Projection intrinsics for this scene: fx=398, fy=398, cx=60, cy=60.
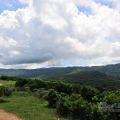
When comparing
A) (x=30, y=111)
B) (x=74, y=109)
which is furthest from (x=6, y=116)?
(x=74, y=109)

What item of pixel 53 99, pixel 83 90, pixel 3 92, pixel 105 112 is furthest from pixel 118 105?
pixel 83 90

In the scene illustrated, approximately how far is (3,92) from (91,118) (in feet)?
113

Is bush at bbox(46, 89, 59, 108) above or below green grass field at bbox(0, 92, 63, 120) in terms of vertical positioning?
above

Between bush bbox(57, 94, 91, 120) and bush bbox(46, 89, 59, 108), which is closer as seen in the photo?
bush bbox(57, 94, 91, 120)

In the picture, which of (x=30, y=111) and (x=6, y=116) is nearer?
(x=6, y=116)

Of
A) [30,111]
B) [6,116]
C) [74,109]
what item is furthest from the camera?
[30,111]

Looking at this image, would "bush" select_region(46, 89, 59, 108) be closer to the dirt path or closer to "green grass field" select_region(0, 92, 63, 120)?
"green grass field" select_region(0, 92, 63, 120)

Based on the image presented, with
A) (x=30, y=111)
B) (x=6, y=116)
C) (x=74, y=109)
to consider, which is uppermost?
(x=74, y=109)

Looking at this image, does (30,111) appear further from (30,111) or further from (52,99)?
(52,99)

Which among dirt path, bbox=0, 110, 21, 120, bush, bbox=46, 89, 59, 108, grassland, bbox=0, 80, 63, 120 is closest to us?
dirt path, bbox=0, 110, 21, 120

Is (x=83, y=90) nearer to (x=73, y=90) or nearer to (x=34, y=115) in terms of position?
(x=73, y=90)

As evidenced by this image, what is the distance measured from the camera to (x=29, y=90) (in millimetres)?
97375

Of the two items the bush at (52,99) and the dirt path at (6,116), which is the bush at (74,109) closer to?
the dirt path at (6,116)

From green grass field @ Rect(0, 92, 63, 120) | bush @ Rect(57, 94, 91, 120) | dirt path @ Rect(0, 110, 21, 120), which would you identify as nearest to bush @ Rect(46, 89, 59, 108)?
green grass field @ Rect(0, 92, 63, 120)
